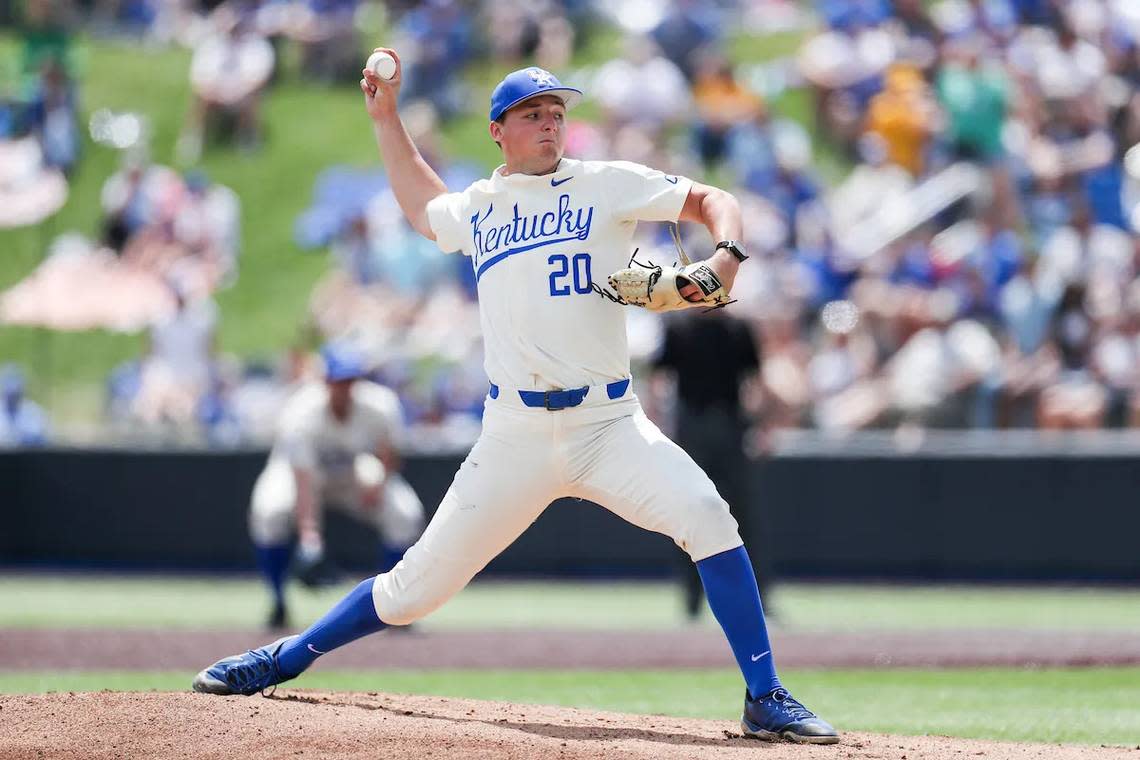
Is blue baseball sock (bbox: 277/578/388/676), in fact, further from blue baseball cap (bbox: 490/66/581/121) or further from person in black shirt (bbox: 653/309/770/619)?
person in black shirt (bbox: 653/309/770/619)

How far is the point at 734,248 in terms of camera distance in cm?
525

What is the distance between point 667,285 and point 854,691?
3351 mm

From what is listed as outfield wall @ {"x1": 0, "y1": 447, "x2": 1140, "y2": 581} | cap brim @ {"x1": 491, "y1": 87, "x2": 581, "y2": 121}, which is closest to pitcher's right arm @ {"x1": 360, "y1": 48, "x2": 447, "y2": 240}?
cap brim @ {"x1": 491, "y1": 87, "x2": 581, "y2": 121}

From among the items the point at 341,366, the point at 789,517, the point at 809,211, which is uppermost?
the point at 809,211

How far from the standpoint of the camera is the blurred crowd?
14039 millimetres

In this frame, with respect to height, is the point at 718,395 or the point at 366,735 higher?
the point at 718,395

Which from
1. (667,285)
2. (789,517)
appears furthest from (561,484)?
(789,517)

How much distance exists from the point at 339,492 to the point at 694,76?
7648 mm

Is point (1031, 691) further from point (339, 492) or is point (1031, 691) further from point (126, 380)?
point (126, 380)

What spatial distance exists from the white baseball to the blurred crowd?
6.14 meters

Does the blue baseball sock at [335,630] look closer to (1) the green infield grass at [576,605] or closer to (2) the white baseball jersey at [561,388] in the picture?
(2) the white baseball jersey at [561,388]

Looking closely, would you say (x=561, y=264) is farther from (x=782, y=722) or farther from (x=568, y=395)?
(x=782, y=722)

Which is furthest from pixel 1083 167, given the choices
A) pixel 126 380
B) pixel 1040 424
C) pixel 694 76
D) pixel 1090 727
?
pixel 1090 727

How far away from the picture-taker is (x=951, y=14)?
17.6 m
